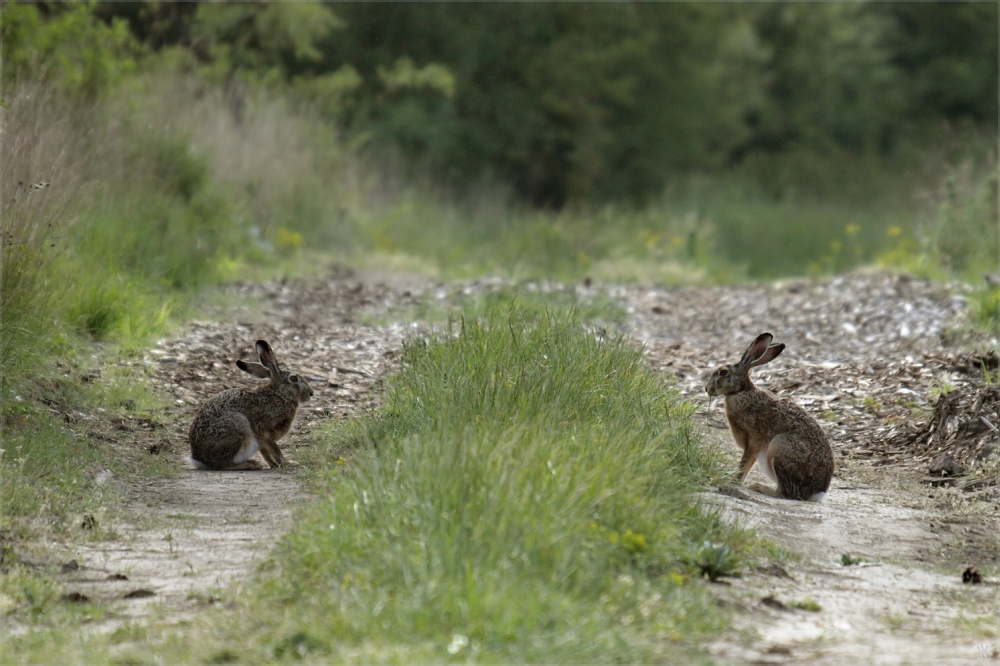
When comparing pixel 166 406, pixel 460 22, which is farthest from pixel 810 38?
pixel 166 406

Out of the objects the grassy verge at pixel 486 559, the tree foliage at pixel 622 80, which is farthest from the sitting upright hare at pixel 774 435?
the tree foliage at pixel 622 80

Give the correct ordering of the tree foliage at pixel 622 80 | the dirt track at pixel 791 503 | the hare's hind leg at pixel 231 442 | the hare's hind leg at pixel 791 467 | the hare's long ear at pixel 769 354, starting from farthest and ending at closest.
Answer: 1. the tree foliage at pixel 622 80
2. the hare's long ear at pixel 769 354
3. the hare's hind leg at pixel 231 442
4. the hare's hind leg at pixel 791 467
5. the dirt track at pixel 791 503

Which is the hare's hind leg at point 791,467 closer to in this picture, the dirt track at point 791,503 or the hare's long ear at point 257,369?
the dirt track at point 791,503

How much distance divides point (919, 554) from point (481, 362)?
8.95 feet

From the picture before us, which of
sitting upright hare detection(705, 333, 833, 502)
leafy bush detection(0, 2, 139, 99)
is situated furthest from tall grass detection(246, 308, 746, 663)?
leafy bush detection(0, 2, 139, 99)

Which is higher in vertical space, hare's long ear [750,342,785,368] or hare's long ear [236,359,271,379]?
hare's long ear [750,342,785,368]

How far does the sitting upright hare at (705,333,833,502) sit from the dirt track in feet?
0.57

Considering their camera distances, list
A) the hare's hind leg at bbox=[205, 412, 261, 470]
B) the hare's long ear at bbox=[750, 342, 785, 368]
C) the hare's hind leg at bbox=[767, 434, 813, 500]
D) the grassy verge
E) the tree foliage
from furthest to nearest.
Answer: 1. the tree foliage
2. the hare's long ear at bbox=[750, 342, 785, 368]
3. the hare's hind leg at bbox=[205, 412, 261, 470]
4. the hare's hind leg at bbox=[767, 434, 813, 500]
5. the grassy verge

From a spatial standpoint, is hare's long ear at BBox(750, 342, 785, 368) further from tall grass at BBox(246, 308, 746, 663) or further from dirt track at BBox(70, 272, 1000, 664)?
tall grass at BBox(246, 308, 746, 663)

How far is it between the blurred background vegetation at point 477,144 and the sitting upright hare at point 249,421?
1.32 meters

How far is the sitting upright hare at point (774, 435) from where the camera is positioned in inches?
265

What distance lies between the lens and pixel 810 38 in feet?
127

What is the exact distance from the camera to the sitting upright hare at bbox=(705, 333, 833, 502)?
A: 22.1 ft

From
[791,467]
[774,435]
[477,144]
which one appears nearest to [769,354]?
[774,435]
